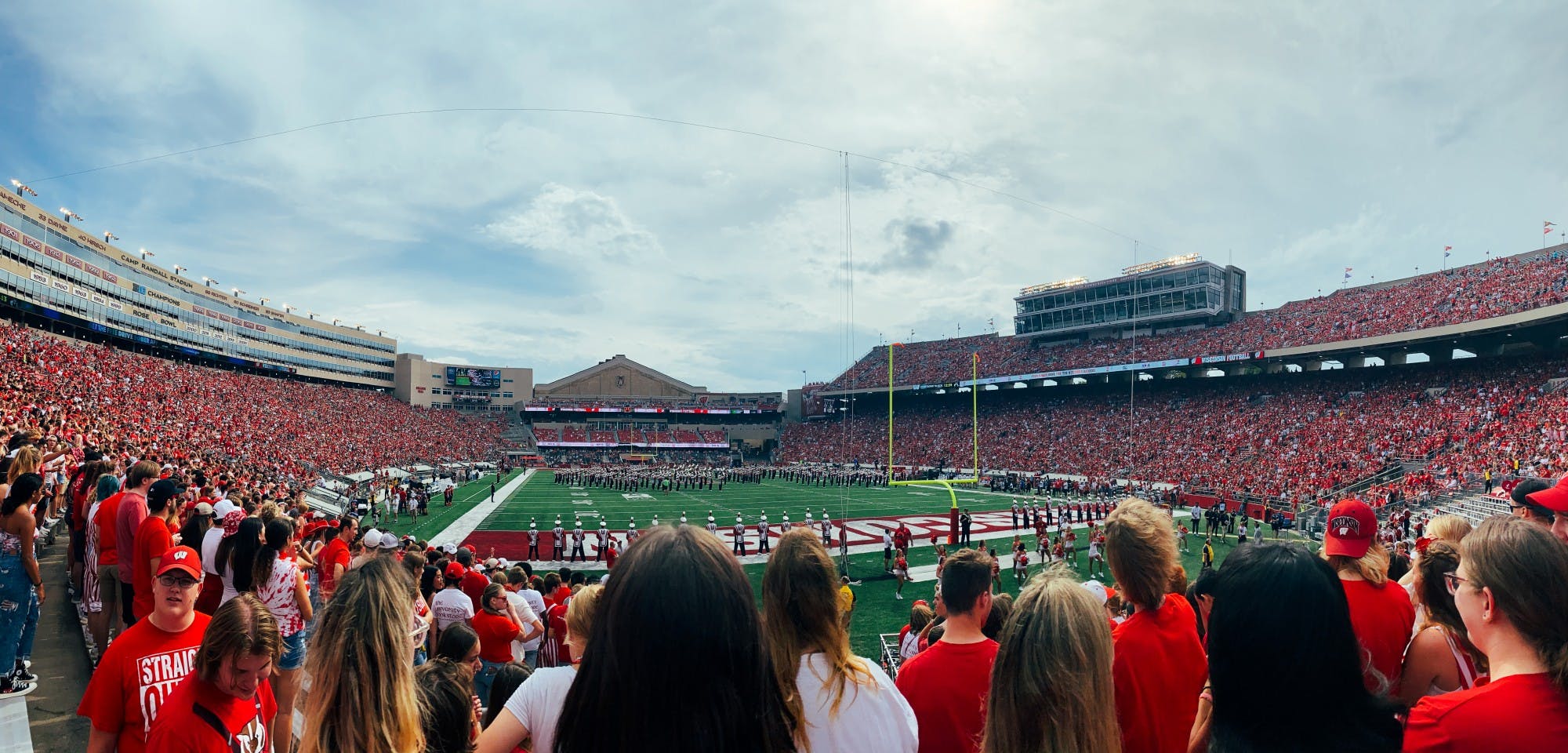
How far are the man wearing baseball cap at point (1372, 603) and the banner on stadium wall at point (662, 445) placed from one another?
64.5m

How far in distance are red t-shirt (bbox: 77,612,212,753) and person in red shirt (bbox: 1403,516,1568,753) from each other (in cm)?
425

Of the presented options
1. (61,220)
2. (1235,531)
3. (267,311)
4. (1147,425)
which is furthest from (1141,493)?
(267,311)

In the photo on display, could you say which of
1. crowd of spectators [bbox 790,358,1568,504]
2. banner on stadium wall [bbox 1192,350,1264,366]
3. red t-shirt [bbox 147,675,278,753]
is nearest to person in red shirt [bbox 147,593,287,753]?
red t-shirt [bbox 147,675,278,753]

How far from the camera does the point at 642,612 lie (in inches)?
50.3

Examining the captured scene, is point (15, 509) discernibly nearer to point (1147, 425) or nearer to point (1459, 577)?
point (1459, 577)

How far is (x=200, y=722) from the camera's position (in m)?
2.57

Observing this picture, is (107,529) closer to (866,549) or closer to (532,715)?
(532,715)

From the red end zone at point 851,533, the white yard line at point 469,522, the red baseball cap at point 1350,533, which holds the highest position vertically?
the red baseball cap at point 1350,533

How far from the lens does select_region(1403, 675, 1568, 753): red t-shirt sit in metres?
1.66

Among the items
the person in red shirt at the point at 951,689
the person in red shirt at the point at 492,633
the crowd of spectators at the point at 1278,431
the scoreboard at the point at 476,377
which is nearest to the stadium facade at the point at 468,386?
the scoreboard at the point at 476,377

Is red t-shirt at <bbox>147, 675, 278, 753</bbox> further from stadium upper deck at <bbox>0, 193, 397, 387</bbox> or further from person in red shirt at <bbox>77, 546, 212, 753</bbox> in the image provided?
stadium upper deck at <bbox>0, 193, 397, 387</bbox>

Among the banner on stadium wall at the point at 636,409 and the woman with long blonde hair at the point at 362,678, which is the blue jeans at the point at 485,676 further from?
the banner on stadium wall at the point at 636,409

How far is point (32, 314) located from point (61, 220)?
6.66m

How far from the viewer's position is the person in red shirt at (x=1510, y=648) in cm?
168
